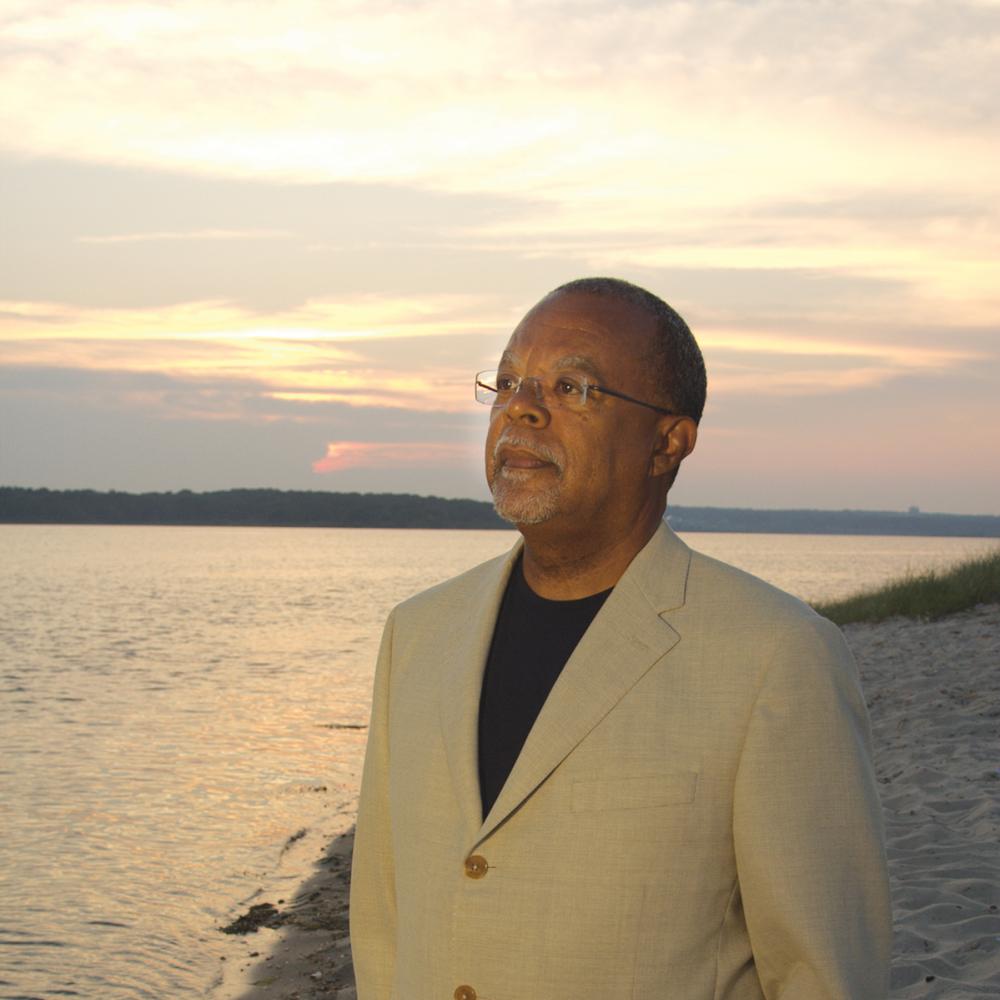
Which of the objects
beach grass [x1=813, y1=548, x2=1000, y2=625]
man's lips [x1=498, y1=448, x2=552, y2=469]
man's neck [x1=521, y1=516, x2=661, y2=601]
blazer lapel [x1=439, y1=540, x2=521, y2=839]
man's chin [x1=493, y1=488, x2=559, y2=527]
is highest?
man's lips [x1=498, y1=448, x2=552, y2=469]

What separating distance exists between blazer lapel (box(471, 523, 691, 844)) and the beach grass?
679 inches

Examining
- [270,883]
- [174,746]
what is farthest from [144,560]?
[270,883]

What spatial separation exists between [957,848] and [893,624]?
41.5ft

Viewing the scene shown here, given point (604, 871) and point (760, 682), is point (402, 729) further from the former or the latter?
point (760, 682)

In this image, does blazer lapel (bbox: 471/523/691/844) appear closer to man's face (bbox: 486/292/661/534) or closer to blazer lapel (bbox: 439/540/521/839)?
blazer lapel (bbox: 439/540/521/839)

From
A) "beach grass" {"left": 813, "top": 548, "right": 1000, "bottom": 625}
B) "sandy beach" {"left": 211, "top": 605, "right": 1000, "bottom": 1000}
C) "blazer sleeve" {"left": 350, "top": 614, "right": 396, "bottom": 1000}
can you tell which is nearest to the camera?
"blazer sleeve" {"left": 350, "top": 614, "right": 396, "bottom": 1000}

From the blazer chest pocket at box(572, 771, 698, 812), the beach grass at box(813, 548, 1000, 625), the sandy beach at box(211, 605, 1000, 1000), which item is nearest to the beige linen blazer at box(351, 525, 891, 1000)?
the blazer chest pocket at box(572, 771, 698, 812)

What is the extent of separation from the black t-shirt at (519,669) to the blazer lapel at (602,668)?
0.20 ft

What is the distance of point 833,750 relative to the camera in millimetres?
2170

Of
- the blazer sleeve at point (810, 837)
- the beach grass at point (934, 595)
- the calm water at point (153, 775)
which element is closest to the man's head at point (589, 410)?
the blazer sleeve at point (810, 837)

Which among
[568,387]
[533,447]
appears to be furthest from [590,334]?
[533,447]

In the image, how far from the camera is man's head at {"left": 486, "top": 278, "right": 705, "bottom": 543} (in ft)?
8.02

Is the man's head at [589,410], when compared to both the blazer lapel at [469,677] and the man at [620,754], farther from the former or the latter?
the blazer lapel at [469,677]

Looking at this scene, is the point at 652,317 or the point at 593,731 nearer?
the point at 593,731
